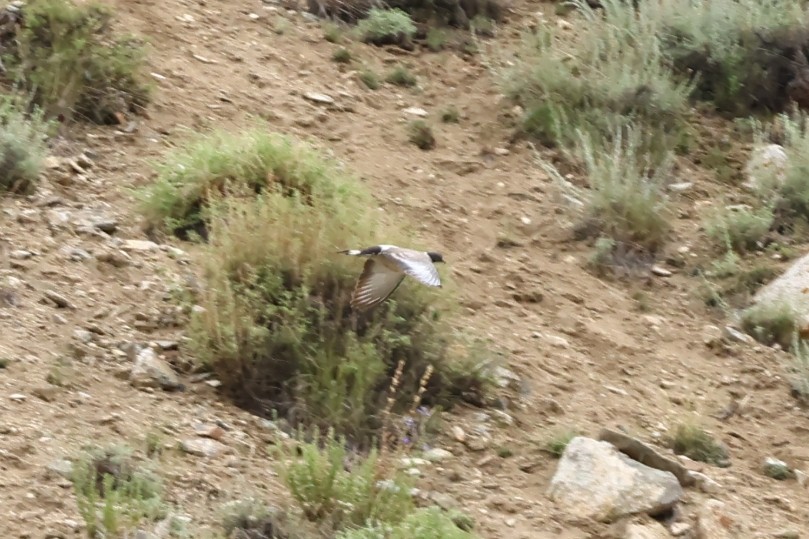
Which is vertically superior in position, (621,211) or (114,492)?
(621,211)

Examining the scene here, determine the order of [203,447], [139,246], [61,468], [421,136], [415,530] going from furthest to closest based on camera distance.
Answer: [421,136] < [139,246] < [203,447] < [61,468] < [415,530]

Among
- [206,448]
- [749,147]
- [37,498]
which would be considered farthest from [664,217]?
[37,498]

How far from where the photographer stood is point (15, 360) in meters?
4.41

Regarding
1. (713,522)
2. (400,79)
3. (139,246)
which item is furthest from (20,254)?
(400,79)

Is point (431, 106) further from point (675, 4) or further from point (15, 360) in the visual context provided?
point (15, 360)

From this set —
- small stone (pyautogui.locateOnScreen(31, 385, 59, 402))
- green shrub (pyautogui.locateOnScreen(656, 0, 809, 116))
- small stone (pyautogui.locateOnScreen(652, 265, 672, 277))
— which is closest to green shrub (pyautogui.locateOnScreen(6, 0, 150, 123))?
small stone (pyautogui.locateOnScreen(31, 385, 59, 402))

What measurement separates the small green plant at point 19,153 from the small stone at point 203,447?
1799mm

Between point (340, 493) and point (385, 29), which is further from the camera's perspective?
point (385, 29)

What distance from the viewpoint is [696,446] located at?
508 cm

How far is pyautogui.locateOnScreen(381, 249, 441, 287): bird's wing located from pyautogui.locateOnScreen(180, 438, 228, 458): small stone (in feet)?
2.99

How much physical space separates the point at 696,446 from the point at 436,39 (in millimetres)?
4148

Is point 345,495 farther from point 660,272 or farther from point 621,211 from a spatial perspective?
point 621,211

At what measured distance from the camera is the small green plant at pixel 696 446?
Answer: 5.07m

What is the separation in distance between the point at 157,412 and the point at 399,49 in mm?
4432
